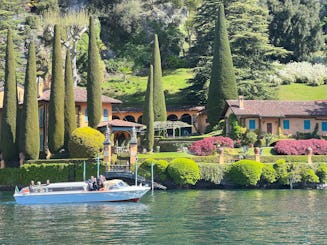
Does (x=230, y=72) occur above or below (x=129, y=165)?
above

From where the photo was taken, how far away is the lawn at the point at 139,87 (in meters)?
97.6

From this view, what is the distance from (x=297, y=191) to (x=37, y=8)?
65669 mm

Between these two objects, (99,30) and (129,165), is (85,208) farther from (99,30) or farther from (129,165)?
(99,30)

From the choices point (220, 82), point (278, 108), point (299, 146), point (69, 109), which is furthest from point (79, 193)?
point (220, 82)

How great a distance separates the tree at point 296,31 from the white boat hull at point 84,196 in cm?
6245

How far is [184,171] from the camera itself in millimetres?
60469

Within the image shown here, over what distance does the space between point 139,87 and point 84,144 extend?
38.9 m

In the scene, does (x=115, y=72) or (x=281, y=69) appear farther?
(x=115, y=72)

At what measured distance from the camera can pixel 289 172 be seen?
6088 cm

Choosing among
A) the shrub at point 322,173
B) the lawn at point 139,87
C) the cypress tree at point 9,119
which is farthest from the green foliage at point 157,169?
the lawn at point 139,87

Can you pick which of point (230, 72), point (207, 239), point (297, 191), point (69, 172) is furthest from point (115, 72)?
point (207, 239)

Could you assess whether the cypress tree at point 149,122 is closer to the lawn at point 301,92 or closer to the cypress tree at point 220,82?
the cypress tree at point 220,82

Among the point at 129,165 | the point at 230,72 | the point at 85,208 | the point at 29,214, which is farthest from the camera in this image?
the point at 230,72

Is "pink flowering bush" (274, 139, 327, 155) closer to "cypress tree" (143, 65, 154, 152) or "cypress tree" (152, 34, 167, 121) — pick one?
"cypress tree" (143, 65, 154, 152)
